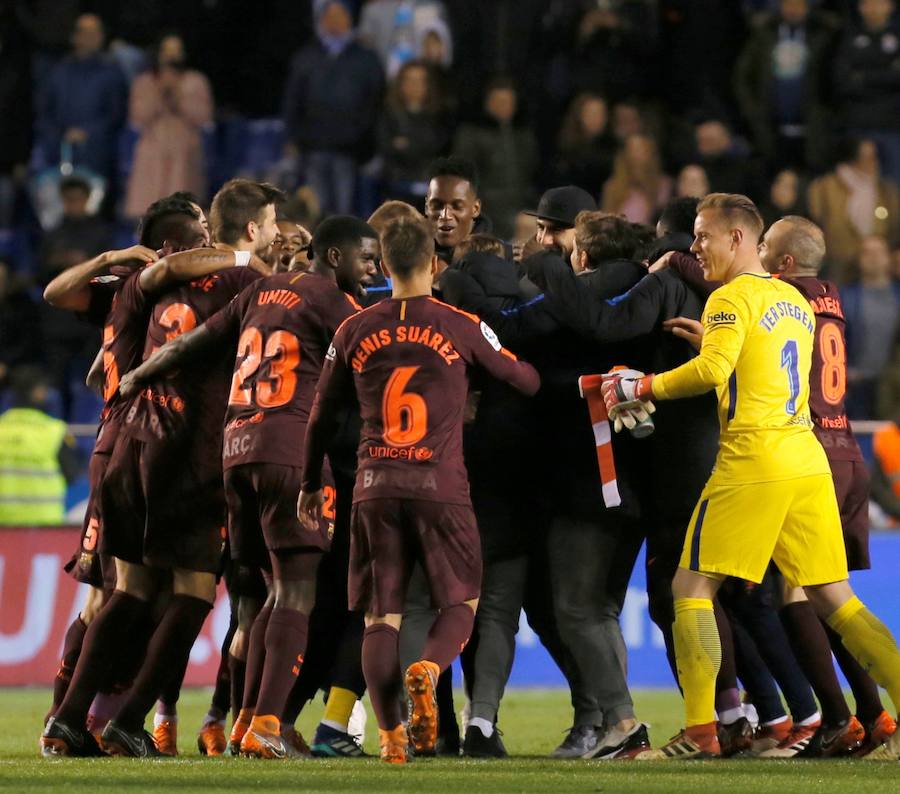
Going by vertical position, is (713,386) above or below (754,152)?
below

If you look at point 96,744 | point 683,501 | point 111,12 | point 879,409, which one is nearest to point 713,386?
point 683,501

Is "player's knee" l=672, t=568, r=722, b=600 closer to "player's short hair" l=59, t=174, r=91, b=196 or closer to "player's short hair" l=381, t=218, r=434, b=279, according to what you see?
"player's short hair" l=381, t=218, r=434, b=279

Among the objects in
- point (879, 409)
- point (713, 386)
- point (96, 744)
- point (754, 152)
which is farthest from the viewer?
point (754, 152)

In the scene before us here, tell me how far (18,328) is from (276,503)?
925 centimetres

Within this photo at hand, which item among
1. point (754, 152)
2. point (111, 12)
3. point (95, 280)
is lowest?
point (95, 280)

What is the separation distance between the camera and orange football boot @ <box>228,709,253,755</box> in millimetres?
8000

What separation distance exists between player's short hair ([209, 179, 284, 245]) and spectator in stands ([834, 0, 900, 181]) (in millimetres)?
9778

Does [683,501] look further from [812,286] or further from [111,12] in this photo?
[111,12]

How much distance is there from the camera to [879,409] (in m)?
14.9

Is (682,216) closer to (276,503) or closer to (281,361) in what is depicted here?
(281,361)

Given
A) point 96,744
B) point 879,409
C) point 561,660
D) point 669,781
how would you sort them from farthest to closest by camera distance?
point 879,409, point 561,660, point 96,744, point 669,781

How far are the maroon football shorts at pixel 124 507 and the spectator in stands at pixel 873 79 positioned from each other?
10.5 m

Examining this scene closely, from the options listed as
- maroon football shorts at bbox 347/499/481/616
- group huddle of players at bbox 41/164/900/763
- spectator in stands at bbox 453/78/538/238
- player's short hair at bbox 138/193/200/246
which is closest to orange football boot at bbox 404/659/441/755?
group huddle of players at bbox 41/164/900/763

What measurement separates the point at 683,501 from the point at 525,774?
1.60 meters
